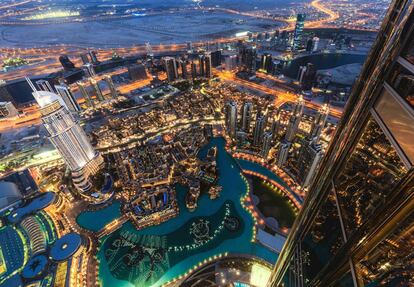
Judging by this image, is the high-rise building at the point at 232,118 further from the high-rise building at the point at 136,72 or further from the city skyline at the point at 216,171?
the high-rise building at the point at 136,72

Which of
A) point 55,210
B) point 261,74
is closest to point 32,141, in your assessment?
point 55,210

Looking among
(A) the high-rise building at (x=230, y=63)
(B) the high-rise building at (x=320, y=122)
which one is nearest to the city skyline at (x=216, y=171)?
(B) the high-rise building at (x=320, y=122)

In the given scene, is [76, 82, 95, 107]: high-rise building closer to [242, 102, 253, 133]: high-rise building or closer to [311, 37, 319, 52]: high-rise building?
[242, 102, 253, 133]: high-rise building

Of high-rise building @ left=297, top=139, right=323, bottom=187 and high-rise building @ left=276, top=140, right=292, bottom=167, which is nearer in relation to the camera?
high-rise building @ left=297, top=139, right=323, bottom=187

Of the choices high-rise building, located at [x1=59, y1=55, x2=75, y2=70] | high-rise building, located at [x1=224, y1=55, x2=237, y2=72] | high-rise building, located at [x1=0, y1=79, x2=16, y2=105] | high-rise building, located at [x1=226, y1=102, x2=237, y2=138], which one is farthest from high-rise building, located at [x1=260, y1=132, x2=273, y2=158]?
high-rise building, located at [x1=59, y1=55, x2=75, y2=70]

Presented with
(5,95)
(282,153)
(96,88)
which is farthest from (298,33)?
(5,95)

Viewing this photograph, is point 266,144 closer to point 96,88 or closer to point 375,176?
point 375,176

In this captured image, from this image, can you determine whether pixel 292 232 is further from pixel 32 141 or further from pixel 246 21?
pixel 246 21
